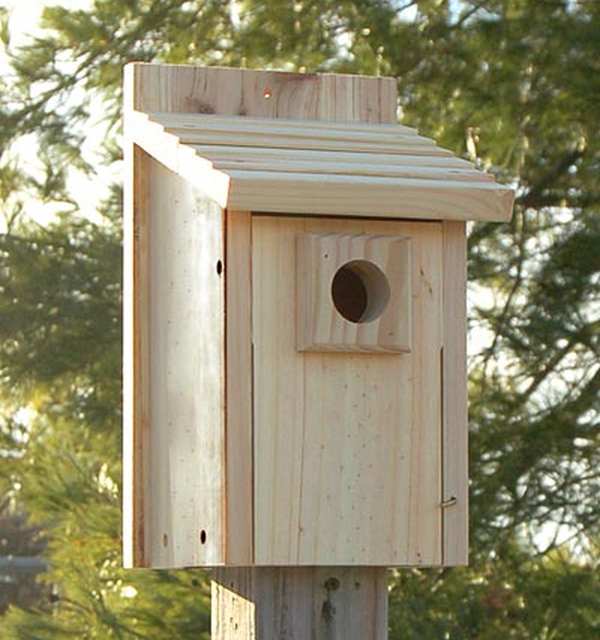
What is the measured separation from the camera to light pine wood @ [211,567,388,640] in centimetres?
289

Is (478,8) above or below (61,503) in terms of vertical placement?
above

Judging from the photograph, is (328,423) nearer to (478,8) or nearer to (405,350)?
(405,350)

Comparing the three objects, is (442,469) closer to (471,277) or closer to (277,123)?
(277,123)

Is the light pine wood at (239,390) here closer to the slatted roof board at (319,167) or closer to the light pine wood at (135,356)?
the slatted roof board at (319,167)

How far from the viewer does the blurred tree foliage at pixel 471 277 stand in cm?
668

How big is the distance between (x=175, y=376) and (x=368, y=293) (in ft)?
1.06

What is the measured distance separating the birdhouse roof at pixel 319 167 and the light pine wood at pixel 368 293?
0.05 metres

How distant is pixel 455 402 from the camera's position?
300cm

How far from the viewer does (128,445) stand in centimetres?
325

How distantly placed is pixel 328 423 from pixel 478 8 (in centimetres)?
421

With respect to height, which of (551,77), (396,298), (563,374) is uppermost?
(551,77)

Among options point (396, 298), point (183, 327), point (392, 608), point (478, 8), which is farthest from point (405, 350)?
point (478, 8)

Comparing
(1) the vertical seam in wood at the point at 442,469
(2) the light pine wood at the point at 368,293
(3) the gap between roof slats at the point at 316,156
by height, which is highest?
(3) the gap between roof slats at the point at 316,156

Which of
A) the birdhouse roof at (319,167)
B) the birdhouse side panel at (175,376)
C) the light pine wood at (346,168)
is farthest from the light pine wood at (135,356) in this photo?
the light pine wood at (346,168)
